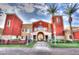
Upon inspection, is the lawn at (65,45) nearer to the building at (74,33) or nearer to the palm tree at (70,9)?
the building at (74,33)

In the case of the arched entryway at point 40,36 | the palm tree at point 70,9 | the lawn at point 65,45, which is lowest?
the lawn at point 65,45

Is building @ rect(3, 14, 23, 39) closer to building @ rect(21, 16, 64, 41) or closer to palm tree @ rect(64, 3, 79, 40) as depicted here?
building @ rect(21, 16, 64, 41)

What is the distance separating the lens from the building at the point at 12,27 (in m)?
2.36

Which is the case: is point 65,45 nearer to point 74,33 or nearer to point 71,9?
point 74,33

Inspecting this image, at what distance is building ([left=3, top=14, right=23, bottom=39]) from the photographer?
7.75 feet

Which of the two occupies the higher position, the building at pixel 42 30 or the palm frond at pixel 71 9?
the palm frond at pixel 71 9

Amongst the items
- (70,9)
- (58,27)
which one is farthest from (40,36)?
(70,9)

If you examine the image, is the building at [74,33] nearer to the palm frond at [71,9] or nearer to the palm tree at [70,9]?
the palm tree at [70,9]

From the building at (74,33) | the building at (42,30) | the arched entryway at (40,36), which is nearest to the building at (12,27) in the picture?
the building at (42,30)

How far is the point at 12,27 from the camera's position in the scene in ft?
7.82

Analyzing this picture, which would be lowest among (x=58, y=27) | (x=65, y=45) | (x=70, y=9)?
(x=65, y=45)
